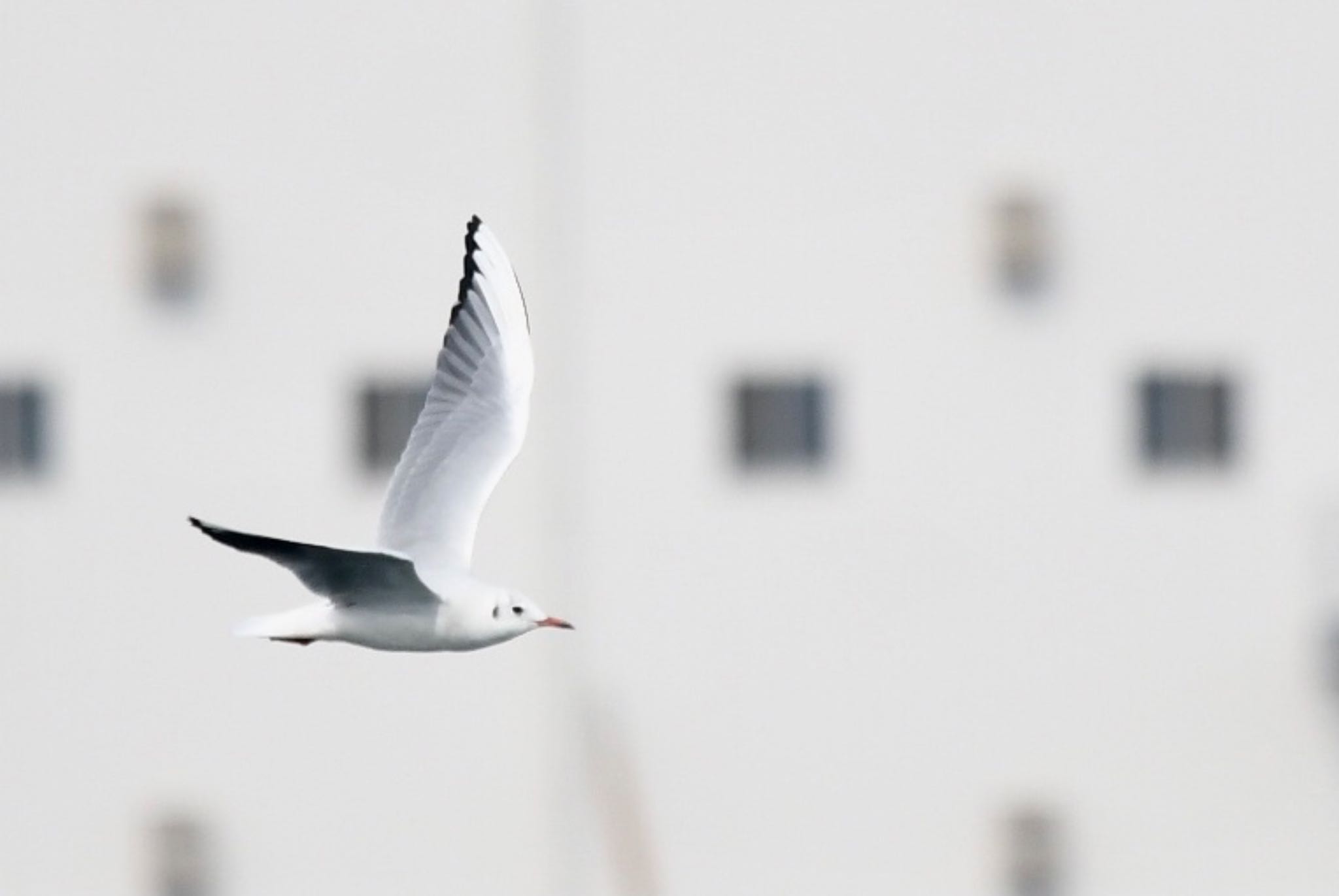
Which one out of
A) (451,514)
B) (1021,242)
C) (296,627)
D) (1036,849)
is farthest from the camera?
(1036,849)

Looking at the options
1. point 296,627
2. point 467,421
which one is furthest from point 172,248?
point 296,627

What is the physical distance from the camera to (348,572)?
16.6 feet

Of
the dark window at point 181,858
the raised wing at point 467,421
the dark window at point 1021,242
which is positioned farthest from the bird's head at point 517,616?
the dark window at point 181,858

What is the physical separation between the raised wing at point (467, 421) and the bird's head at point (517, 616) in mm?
265

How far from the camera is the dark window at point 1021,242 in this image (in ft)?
34.1

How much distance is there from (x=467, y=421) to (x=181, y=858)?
5.26 meters

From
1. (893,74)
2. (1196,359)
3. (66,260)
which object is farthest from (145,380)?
(1196,359)

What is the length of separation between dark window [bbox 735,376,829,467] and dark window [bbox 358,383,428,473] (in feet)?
3.58

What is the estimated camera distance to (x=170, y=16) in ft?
33.4

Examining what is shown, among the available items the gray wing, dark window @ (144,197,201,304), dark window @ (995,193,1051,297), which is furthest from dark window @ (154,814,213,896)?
the gray wing

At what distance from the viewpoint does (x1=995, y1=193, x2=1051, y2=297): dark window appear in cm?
1039

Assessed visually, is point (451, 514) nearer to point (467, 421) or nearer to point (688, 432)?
point (467, 421)

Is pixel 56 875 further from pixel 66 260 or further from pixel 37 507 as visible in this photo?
pixel 66 260

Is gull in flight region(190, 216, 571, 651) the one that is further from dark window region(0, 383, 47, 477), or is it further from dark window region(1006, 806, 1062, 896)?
dark window region(1006, 806, 1062, 896)
